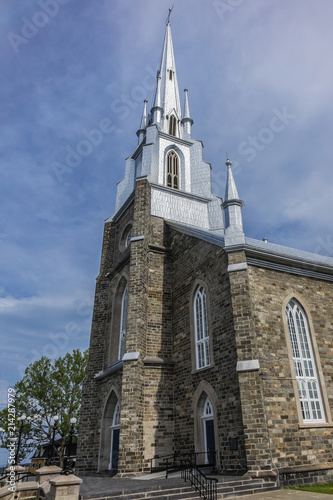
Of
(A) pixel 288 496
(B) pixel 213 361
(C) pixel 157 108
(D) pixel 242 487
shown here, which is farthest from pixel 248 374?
(C) pixel 157 108

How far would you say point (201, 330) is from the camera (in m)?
15.6

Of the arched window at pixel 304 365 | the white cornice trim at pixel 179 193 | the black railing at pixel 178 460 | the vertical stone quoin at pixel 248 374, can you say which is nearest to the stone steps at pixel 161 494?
the vertical stone quoin at pixel 248 374

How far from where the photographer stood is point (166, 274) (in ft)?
61.9

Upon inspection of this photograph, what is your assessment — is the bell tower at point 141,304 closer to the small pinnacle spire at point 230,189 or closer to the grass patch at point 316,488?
the small pinnacle spire at point 230,189

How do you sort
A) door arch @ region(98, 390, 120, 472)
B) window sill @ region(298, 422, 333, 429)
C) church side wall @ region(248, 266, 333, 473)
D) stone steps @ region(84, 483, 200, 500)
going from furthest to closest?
door arch @ region(98, 390, 120, 472) → window sill @ region(298, 422, 333, 429) → church side wall @ region(248, 266, 333, 473) → stone steps @ region(84, 483, 200, 500)

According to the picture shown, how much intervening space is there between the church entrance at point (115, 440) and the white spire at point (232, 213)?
10.0 metres

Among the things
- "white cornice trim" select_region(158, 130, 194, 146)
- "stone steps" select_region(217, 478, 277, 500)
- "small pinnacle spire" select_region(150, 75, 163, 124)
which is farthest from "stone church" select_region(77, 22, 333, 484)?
"small pinnacle spire" select_region(150, 75, 163, 124)

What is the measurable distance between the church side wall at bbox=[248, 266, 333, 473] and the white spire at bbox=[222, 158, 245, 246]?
1.42m

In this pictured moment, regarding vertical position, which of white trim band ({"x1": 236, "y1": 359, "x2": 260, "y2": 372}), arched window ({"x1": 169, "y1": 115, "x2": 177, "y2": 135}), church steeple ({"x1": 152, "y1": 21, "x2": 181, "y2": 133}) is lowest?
white trim band ({"x1": 236, "y1": 359, "x2": 260, "y2": 372})

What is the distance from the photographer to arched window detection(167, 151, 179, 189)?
24.3 metres

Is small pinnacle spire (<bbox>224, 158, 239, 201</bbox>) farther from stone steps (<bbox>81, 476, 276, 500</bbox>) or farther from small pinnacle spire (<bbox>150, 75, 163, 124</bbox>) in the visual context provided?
small pinnacle spire (<bbox>150, 75, 163, 124</bbox>)

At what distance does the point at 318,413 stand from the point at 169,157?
18.7m

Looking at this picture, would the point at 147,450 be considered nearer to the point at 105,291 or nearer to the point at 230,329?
the point at 230,329

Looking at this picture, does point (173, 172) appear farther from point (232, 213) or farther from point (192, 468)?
point (192, 468)
